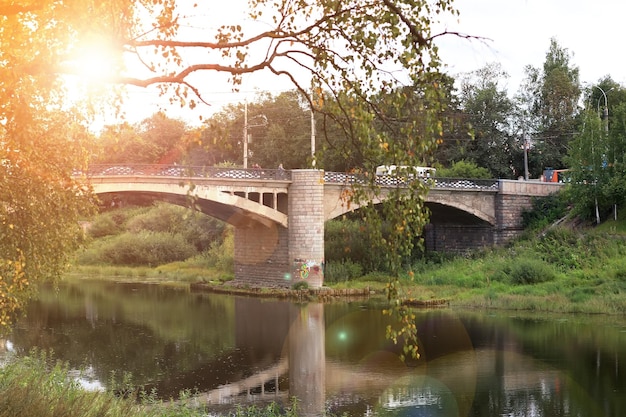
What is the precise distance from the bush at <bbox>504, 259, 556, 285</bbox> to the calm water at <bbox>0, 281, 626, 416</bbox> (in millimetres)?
5608

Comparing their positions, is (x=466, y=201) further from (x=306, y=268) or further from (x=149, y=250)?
(x=149, y=250)

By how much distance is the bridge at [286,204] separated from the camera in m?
38.1

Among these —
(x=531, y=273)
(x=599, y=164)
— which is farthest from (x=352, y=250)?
(x=599, y=164)

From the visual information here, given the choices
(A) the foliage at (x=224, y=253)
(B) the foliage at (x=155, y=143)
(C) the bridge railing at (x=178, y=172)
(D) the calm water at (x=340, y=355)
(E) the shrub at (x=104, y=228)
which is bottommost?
(D) the calm water at (x=340, y=355)

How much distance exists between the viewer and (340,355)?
25.1 m

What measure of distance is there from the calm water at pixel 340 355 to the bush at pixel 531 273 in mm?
5608

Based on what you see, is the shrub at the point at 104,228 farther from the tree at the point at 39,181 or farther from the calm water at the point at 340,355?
the tree at the point at 39,181

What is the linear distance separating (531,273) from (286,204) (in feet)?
43.4

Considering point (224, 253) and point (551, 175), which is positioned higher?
point (551, 175)

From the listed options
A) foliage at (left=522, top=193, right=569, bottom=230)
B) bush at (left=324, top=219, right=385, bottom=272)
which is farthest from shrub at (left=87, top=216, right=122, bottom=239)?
foliage at (left=522, top=193, right=569, bottom=230)

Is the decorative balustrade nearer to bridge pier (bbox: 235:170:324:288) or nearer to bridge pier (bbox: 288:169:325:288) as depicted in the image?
bridge pier (bbox: 288:169:325:288)

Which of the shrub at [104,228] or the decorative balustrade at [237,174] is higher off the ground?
the decorative balustrade at [237,174]

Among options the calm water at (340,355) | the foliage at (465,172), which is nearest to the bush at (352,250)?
the calm water at (340,355)

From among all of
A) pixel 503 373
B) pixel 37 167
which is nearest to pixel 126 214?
pixel 503 373
